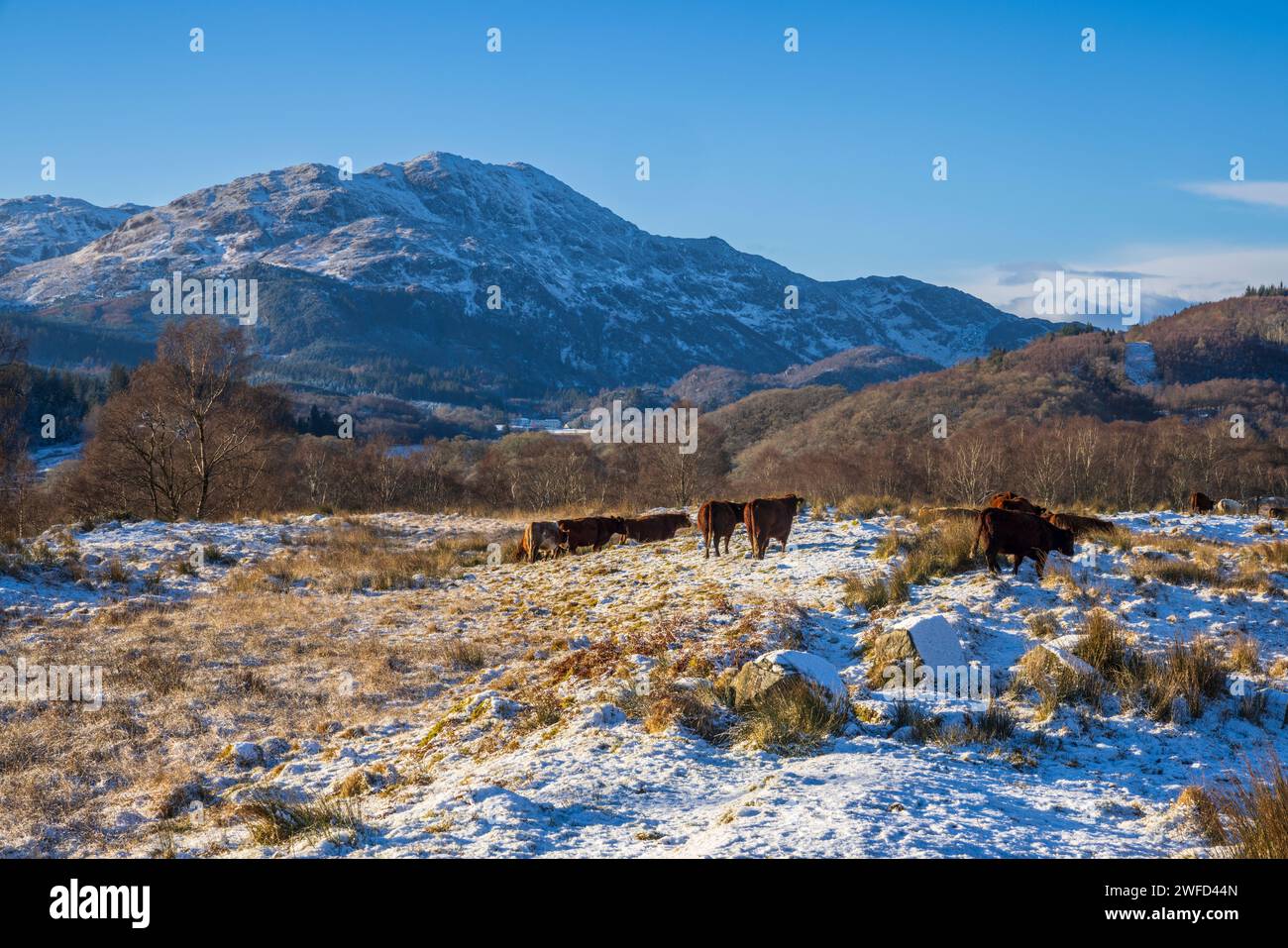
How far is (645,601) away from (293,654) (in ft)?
19.0

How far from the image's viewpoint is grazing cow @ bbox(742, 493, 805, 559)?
1648cm

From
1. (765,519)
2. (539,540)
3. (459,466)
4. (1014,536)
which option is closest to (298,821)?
(1014,536)

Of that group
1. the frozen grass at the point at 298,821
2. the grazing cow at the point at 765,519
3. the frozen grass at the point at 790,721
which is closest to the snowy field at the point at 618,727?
the frozen grass at the point at 298,821

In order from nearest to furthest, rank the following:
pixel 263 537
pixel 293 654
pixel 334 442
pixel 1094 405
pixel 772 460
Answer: pixel 293 654
pixel 263 537
pixel 334 442
pixel 772 460
pixel 1094 405

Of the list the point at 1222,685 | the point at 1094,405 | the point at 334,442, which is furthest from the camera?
the point at 1094,405

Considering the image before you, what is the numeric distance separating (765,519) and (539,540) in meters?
7.71

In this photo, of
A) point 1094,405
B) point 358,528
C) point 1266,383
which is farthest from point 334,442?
point 1266,383

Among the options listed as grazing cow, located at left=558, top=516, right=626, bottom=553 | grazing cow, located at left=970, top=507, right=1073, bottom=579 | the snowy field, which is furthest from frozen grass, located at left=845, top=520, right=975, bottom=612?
grazing cow, located at left=558, top=516, right=626, bottom=553

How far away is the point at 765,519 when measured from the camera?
16484 millimetres

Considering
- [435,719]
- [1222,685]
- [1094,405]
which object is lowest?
[435,719]

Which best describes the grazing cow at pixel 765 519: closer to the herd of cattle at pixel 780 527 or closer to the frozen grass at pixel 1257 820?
the herd of cattle at pixel 780 527

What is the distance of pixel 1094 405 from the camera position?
14912 centimetres

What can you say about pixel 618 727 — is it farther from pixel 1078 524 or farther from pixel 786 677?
pixel 1078 524
